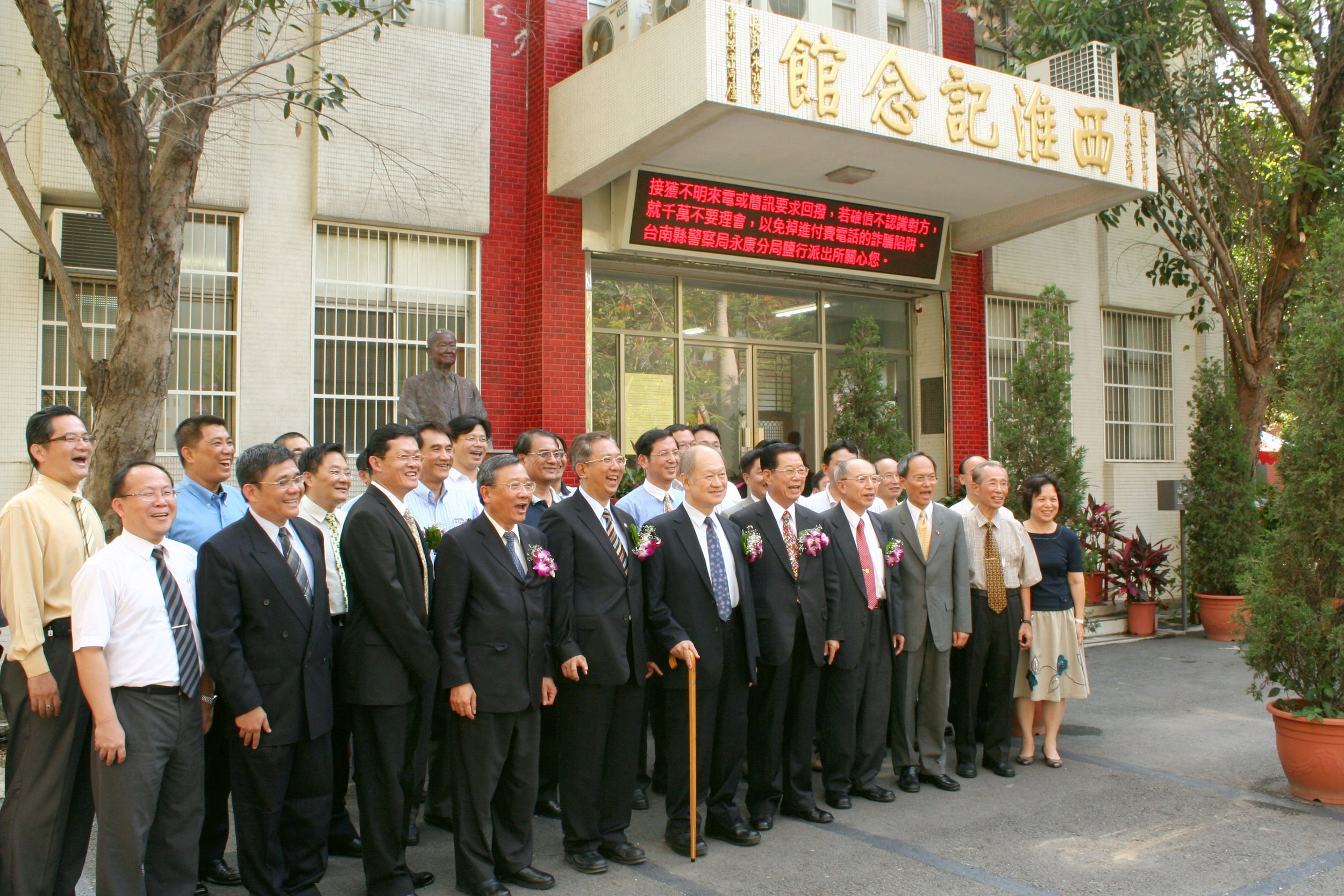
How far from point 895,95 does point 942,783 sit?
616cm

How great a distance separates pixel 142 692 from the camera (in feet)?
12.7

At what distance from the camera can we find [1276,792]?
607 centimetres

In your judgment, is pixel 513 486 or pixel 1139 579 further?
pixel 1139 579

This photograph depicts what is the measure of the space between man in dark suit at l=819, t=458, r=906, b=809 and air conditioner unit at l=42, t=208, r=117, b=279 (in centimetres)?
646

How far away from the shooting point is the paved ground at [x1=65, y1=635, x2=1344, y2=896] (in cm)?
466

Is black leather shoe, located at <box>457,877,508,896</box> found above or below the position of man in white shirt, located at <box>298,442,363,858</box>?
below

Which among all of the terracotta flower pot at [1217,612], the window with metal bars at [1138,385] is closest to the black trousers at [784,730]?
the terracotta flower pot at [1217,612]

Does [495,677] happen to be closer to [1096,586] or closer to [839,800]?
[839,800]

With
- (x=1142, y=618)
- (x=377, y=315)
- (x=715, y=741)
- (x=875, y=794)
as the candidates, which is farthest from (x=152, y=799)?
(x=1142, y=618)

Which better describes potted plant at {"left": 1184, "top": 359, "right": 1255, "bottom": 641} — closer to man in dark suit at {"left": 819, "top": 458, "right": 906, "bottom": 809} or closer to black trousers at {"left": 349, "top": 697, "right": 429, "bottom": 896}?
man in dark suit at {"left": 819, "top": 458, "right": 906, "bottom": 809}

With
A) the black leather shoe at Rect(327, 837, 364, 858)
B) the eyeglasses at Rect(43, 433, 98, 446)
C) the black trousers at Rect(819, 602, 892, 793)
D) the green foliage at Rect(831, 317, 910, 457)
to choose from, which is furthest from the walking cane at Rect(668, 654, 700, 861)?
the green foliage at Rect(831, 317, 910, 457)

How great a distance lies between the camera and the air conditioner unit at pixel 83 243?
8.76 metres

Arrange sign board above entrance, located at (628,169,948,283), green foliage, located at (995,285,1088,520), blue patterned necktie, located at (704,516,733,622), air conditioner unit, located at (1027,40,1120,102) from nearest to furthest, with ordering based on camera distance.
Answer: blue patterned necktie, located at (704,516,733,622), sign board above entrance, located at (628,169,948,283), air conditioner unit, located at (1027,40,1120,102), green foliage, located at (995,285,1088,520)

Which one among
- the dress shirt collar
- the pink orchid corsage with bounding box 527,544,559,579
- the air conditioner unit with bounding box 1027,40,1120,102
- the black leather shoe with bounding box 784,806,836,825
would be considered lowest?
the black leather shoe with bounding box 784,806,836,825
